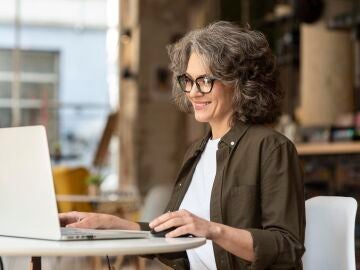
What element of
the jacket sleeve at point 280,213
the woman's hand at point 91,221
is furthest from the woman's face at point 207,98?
the woman's hand at point 91,221

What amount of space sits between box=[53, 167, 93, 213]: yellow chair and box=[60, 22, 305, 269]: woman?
6.35 meters

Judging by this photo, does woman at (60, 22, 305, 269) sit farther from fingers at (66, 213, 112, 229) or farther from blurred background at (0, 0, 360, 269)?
blurred background at (0, 0, 360, 269)

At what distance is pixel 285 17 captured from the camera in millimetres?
9414

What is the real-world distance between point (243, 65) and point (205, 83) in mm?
122

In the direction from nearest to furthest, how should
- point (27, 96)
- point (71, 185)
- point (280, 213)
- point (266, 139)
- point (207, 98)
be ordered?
point (280, 213) < point (266, 139) < point (207, 98) < point (71, 185) < point (27, 96)

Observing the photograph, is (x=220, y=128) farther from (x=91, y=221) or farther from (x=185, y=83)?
(x=91, y=221)

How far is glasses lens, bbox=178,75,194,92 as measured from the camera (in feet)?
8.11

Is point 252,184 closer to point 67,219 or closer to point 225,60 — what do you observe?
point 225,60

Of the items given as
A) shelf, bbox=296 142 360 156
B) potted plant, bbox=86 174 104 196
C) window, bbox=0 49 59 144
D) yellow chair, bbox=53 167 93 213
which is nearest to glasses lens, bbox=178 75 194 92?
shelf, bbox=296 142 360 156

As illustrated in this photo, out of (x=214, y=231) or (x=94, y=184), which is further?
(x=94, y=184)

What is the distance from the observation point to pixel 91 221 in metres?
2.48

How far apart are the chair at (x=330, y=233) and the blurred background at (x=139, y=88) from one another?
0.46 meters

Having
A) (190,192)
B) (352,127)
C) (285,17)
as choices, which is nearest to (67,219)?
(190,192)

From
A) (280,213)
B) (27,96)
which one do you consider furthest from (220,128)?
(27,96)
